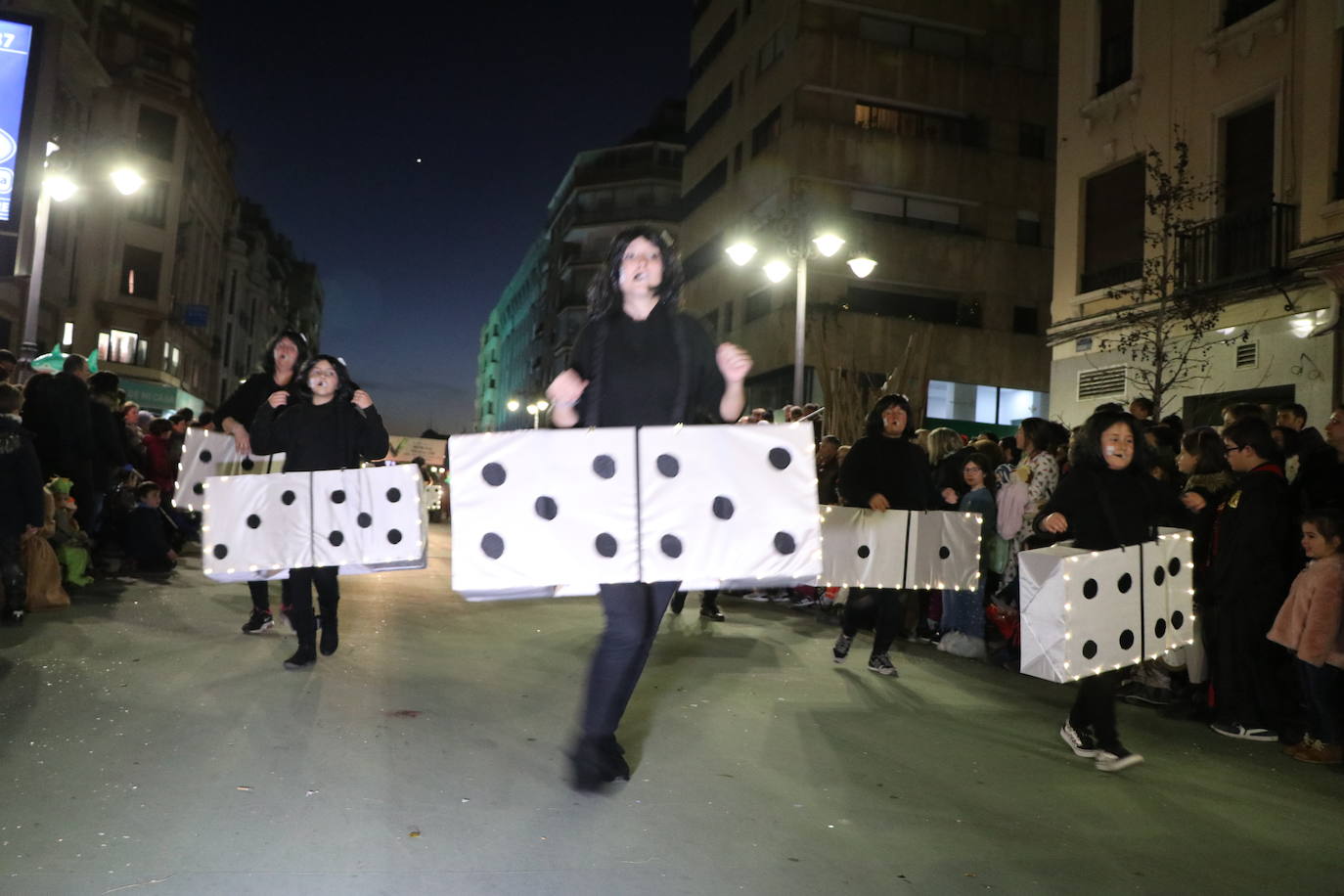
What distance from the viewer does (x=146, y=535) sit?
11.7 m

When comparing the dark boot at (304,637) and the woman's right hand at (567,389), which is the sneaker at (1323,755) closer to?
the woman's right hand at (567,389)

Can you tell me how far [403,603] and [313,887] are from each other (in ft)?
23.7

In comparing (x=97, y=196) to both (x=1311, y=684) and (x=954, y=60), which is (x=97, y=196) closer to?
(x=954, y=60)

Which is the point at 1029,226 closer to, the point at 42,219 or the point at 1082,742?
the point at 42,219

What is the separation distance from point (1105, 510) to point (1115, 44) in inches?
681

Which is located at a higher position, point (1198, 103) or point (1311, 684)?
point (1198, 103)

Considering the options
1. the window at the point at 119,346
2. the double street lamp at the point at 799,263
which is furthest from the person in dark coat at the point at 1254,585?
the window at the point at 119,346

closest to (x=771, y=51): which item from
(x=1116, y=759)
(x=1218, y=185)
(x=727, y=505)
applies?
(x=1218, y=185)

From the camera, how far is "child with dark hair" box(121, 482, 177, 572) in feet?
38.2

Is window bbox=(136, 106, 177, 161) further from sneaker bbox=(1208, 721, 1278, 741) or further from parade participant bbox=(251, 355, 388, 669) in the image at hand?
sneaker bbox=(1208, 721, 1278, 741)

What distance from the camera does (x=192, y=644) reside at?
7.18 metres

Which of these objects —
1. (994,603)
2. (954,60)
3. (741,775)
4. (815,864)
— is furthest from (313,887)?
(954,60)

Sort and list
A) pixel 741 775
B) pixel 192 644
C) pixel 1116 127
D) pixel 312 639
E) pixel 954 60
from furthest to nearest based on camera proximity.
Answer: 1. pixel 954 60
2. pixel 1116 127
3. pixel 192 644
4. pixel 312 639
5. pixel 741 775

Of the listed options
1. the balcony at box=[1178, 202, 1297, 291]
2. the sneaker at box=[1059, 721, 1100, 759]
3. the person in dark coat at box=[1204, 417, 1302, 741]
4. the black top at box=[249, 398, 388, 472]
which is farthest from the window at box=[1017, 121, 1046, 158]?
the sneaker at box=[1059, 721, 1100, 759]
